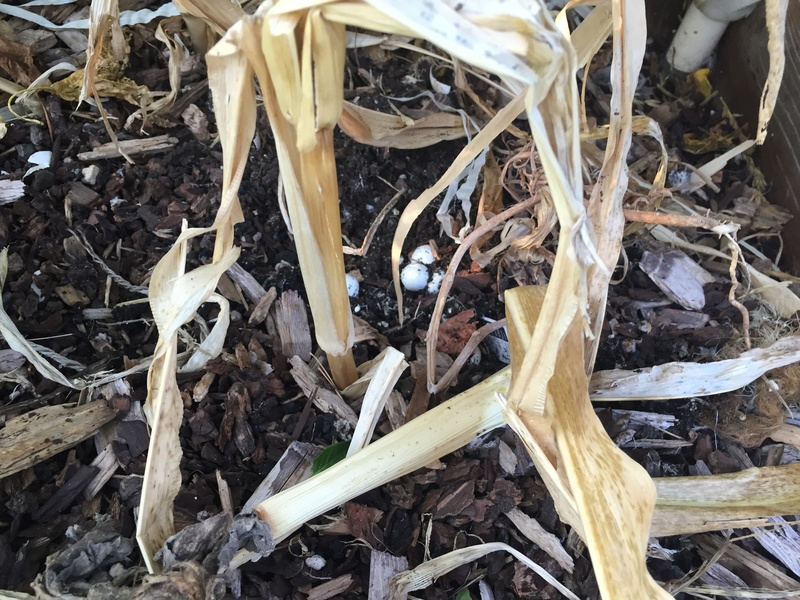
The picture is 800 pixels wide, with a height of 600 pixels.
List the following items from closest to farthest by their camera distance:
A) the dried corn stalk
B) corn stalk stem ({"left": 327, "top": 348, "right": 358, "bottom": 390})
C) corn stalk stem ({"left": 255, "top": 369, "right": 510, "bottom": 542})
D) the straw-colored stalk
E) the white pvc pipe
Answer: the straw-colored stalk, the dried corn stalk, corn stalk stem ({"left": 255, "top": 369, "right": 510, "bottom": 542}), corn stalk stem ({"left": 327, "top": 348, "right": 358, "bottom": 390}), the white pvc pipe

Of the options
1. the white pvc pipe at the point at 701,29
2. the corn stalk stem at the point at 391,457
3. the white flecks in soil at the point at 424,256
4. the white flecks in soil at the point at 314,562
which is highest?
the white pvc pipe at the point at 701,29

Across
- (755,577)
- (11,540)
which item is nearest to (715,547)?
(755,577)

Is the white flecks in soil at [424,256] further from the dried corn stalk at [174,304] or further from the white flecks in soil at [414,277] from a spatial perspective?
the dried corn stalk at [174,304]

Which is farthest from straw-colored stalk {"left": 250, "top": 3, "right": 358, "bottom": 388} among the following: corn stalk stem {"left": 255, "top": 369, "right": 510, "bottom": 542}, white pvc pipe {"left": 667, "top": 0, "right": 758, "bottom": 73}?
white pvc pipe {"left": 667, "top": 0, "right": 758, "bottom": 73}

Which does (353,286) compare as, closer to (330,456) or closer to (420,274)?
(420,274)

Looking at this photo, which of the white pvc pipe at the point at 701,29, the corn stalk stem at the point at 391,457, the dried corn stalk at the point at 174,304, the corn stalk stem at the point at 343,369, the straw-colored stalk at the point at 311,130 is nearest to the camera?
the straw-colored stalk at the point at 311,130

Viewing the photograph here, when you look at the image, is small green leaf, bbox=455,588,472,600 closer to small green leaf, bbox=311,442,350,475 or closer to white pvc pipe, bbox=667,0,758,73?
small green leaf, bbox=311,442,350,475

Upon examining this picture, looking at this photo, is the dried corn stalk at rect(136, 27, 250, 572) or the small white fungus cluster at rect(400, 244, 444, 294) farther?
the small white fungus cluster at rect(400, 244, 444, 294)

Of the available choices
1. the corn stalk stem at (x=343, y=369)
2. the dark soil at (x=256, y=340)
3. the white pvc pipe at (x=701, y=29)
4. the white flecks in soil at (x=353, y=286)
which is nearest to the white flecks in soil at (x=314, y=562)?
the dark soil at (x=256, y=340)
